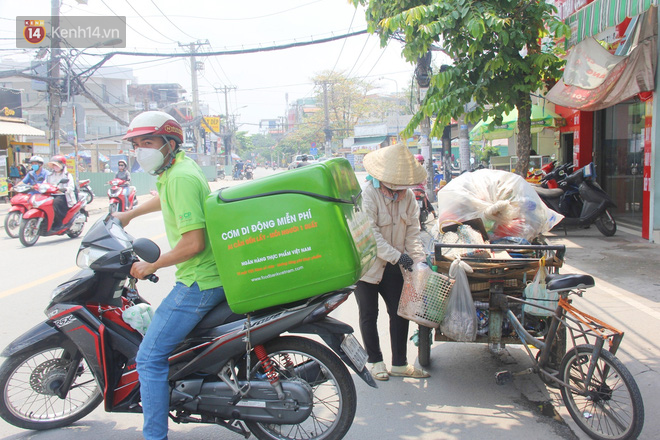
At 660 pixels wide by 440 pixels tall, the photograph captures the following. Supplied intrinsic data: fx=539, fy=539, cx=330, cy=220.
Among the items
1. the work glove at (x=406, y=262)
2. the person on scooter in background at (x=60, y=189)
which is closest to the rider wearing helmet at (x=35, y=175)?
the person on scooter in background at (x=60, y=189)

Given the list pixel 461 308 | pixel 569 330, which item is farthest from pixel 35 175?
pixel 569 330

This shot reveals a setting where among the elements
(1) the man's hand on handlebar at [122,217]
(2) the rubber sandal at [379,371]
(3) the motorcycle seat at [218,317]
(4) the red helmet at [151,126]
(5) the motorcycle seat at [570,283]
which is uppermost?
(4) the red helmet at [151,126]

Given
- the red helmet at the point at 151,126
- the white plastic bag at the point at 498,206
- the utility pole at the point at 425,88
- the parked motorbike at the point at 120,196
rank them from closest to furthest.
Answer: the red helmet at the point at 151,126 → the white plastic bag at the point at 498,206 → the utility pole at the point at 425,88 → the parked motorbike at the point at 120,196

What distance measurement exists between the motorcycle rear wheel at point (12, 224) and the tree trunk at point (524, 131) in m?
9.32

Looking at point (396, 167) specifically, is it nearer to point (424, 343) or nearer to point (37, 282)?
point (424, 343)

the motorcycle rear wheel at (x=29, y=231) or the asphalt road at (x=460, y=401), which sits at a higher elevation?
the motorcycle rear wheel at (x=29, y=231)

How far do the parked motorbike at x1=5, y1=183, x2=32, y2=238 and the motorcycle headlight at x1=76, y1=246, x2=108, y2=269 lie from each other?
8.42 metres

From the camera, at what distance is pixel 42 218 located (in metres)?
10.1

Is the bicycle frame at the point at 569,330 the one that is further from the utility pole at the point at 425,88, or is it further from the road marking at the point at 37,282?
the utility pole at the point at 425,88

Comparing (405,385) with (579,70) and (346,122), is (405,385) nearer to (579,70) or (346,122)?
(579,70)

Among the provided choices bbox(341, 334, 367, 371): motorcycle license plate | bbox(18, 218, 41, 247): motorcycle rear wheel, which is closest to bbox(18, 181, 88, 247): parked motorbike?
bbox(18, 218, 41, 247): motorcycle rear wheel

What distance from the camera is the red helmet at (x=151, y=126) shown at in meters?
2.75

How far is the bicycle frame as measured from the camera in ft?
9.45

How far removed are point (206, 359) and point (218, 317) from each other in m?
0.22
